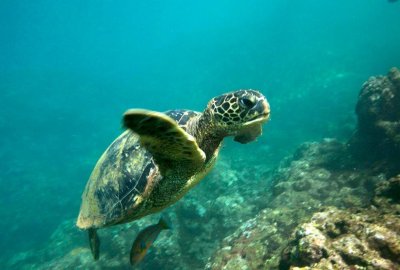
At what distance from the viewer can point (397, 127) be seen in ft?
18.2

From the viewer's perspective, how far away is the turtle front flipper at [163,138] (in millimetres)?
1852

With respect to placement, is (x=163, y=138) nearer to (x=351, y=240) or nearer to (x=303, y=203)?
(x=351, y=240)

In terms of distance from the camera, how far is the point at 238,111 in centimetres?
277

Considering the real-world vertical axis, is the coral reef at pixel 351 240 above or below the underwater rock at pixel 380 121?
below

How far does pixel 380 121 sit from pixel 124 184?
5.37 metres

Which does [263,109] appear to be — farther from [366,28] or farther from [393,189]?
[366,28]

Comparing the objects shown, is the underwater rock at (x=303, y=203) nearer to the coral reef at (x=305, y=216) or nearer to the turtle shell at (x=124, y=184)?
the coral reef at (x=305, y=216)

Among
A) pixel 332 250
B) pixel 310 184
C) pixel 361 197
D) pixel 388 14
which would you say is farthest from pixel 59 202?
pixel 388 14

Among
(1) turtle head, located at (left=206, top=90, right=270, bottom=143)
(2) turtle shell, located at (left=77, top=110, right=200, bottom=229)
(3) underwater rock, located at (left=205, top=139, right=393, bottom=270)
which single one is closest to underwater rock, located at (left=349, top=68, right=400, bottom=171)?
(3) underwater rock, located at (left=205, top=139, right=393, bottom=270)

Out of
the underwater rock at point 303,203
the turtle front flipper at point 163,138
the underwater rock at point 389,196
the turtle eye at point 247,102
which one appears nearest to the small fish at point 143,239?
the underwater rock at point 303,203

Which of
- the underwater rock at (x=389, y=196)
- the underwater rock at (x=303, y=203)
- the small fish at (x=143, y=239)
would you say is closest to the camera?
the underwater rock at (x=389, y=196)

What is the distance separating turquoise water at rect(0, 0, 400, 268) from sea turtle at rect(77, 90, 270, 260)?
31.2 feet

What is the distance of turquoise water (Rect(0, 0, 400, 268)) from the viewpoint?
1536 centimetres

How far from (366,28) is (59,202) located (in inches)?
1525
